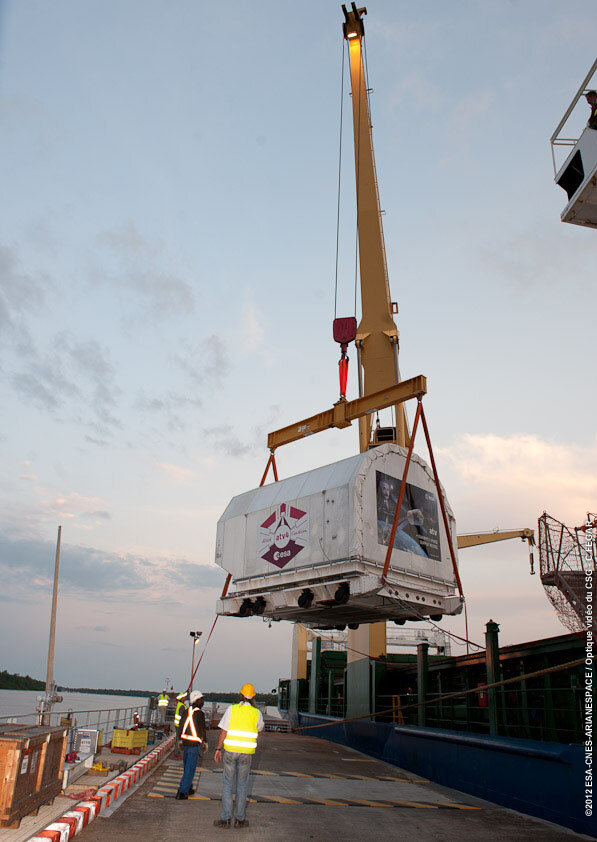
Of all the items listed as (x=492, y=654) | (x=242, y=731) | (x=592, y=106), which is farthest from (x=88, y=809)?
(x=592, y=106)

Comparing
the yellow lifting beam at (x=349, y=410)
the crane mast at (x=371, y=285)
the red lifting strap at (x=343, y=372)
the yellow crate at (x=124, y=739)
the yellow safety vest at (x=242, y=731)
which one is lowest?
the yellow crate at (x=124, y=739)

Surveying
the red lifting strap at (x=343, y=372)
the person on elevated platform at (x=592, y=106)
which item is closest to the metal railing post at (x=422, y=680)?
the red lifting strap at (x=343, y=372)

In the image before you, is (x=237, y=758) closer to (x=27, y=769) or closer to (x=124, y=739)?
Result: (x=27, y=769)

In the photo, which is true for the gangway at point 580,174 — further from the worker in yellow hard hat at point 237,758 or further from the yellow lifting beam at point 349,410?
the worker in yellow hard hat at point 237,758

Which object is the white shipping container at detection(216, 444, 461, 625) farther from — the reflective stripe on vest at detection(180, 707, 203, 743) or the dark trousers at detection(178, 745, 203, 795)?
Answer: the dark trousers at detection(178, 745, 203, 795)

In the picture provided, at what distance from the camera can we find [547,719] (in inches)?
461

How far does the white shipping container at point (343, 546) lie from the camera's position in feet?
38.1

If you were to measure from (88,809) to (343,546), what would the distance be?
570 centimetres

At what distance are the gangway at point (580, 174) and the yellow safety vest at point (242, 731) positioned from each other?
8.28 meters

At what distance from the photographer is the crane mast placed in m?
19.1

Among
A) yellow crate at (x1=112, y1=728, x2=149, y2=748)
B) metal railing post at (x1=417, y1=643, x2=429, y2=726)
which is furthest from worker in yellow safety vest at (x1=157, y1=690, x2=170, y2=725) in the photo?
metal railing post at (x1=417, y1=643, x2=429, y2=726)

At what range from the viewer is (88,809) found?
770 centimetres

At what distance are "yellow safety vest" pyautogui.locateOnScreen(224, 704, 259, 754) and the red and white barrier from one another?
6.05 feet

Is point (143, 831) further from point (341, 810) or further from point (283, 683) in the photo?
point (283, 683)
